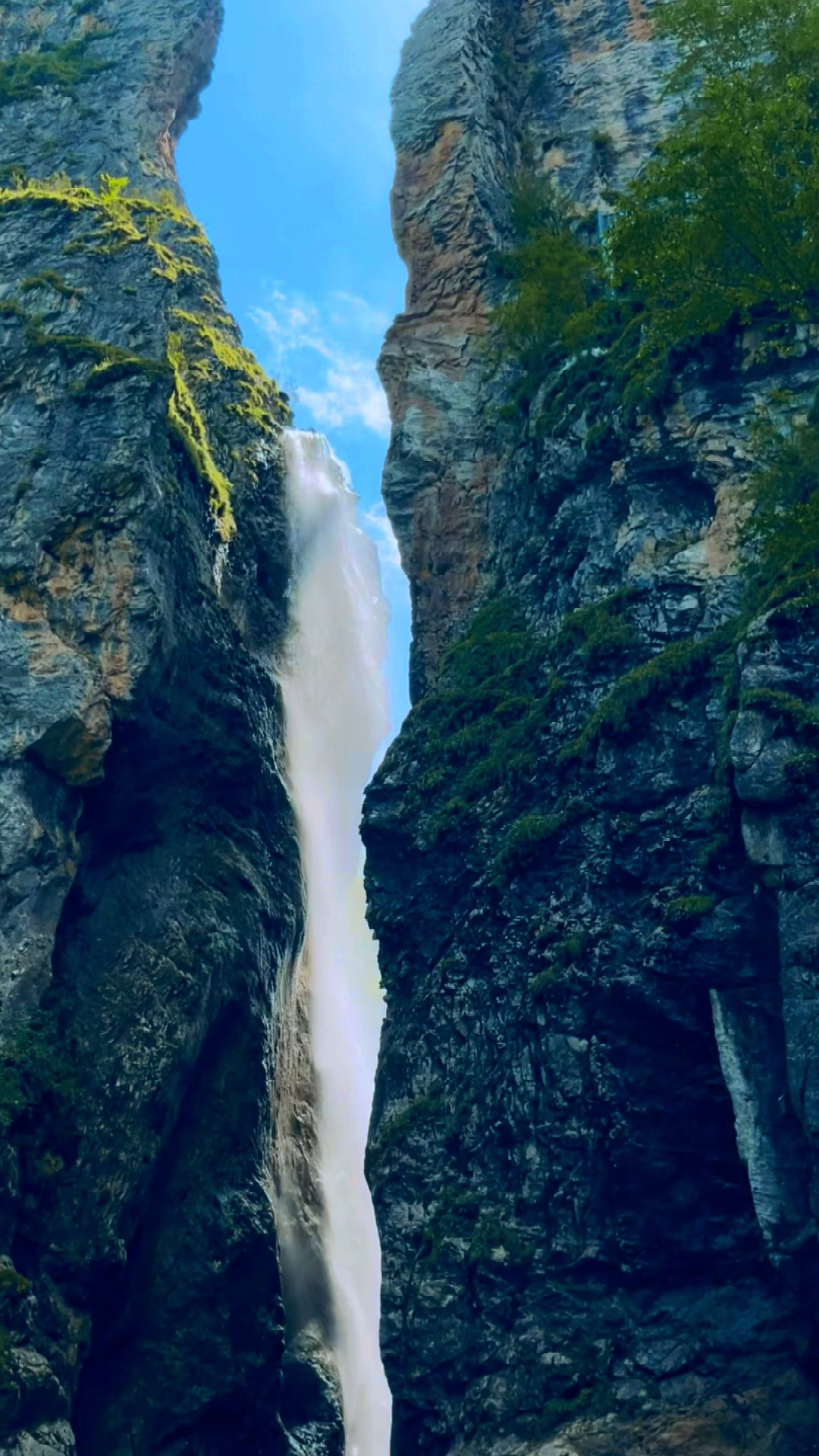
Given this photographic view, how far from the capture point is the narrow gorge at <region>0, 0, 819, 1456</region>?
57.3 ft

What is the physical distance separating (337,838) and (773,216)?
1707 cm

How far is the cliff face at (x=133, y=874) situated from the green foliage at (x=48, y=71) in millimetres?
8765

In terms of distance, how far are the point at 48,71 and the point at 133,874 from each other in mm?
25875

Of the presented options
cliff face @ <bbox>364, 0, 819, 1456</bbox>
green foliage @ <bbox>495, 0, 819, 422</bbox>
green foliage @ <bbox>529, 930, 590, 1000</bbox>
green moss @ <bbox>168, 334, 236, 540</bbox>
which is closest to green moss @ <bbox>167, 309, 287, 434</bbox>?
green moss @ <bbox>168, 334, 236, 540</bbox>

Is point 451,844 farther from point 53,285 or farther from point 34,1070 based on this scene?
point 53,285

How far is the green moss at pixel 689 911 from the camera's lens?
17844 mm

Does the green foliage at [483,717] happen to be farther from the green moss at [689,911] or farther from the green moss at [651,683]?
the green moss at [689,911]

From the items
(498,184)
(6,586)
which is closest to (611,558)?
(6,586)

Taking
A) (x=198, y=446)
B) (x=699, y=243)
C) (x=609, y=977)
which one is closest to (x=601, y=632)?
(x=609, y=977)

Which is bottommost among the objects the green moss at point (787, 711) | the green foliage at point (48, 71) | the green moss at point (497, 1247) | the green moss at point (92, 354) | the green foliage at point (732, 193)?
Answer: the green moss at point (497, 1247)

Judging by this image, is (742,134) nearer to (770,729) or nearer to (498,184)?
(770,729)

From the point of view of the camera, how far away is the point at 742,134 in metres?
19.8

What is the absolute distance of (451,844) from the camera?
2177cm

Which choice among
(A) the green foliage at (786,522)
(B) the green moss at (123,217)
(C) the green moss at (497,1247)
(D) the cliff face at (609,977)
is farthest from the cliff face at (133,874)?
(A) the green foliage at (786,522)
